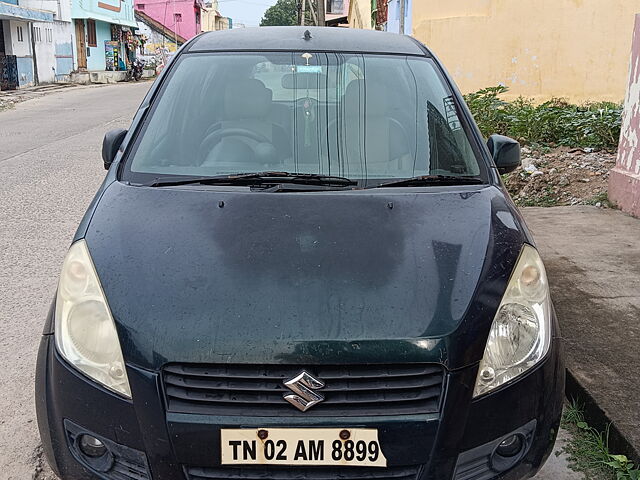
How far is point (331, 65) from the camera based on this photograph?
3283 mm

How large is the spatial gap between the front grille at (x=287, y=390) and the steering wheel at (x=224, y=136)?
123cm

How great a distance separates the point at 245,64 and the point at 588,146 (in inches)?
247

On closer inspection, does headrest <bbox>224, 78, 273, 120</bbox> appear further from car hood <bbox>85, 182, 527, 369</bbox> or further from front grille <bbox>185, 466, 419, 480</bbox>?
front grille <bbox>185, 466, 419, 480</bbox>

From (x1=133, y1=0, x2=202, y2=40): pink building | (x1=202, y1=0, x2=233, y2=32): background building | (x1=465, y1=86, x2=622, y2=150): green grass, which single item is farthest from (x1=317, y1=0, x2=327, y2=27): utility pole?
(x1=202, y1=0, x2=233, y2=32): background building

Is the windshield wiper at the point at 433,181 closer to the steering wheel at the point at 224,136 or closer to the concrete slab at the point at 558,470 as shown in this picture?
the steering wheel at the point at 224,136

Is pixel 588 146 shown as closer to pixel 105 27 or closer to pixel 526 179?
pixel 526 179

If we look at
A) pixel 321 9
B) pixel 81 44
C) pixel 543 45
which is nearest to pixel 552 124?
pixel 543 45

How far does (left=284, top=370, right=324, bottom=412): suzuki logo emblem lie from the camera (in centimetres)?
→ 192

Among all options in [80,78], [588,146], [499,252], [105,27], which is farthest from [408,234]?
[105,27]

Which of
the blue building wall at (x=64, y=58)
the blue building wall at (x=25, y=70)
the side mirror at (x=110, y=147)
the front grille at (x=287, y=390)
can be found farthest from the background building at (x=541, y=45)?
the blue building wall at (x=64, y=58)

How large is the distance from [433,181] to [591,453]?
128 centimetres

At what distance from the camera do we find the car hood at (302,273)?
1.97 meters

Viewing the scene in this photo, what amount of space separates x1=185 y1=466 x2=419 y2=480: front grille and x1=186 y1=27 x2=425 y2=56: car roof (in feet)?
6.86

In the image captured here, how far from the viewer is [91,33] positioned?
37.2 m
